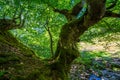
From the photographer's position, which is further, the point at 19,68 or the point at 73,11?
the point at 73,11

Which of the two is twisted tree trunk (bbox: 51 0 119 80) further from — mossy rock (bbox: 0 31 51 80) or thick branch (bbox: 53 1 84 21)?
thick branch (bbox: 53 1 84 21)

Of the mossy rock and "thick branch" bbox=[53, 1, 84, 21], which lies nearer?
the mossy rock

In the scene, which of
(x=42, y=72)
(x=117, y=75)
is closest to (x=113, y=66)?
(x=117, y=75)

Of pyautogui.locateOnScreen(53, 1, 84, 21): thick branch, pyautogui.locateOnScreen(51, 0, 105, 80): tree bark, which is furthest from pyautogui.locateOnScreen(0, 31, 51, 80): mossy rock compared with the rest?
pyautogui.locateOnScreen(53, 1, 84, 21): thick branch

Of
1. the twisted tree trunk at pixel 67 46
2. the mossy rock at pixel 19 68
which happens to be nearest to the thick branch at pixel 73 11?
the twisted tree trunk at pixel 67 46

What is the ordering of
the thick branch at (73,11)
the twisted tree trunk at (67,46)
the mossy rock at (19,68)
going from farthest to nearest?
1. the thick branch at (73,11)
2. the twisted tree trunk at (67,46)
3. the mossy rock at (19,68)

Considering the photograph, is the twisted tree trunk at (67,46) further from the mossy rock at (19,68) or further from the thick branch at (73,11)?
the thick branch at (73,11)

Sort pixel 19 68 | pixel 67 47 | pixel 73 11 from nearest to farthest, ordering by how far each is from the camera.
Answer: pixel 19 68 < pixel 67 47 < pixel 73 11

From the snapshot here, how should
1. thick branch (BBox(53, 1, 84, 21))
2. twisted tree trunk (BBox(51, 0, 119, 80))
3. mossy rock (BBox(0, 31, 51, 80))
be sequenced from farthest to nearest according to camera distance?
thick branch (BBox(53, 1, 84, 21))
twisted tree trunk (BBox(51, 0, 119, 80))
mossy rock (BBox(0, 31, 51, 80))

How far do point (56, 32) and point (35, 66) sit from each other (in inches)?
224

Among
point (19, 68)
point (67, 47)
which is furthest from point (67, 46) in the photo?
point (19, 68)

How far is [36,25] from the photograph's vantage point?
12695 mm

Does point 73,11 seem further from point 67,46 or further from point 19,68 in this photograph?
point 19,68

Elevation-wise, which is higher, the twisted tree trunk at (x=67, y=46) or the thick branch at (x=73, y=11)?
the thick branch at (x=73, y=11)
